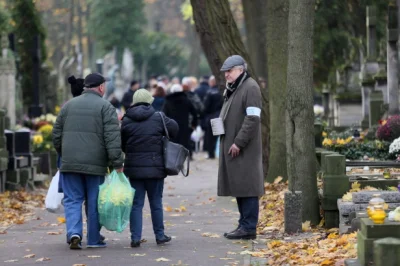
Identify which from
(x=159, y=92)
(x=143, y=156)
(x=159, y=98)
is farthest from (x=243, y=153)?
(x=159, y=98)

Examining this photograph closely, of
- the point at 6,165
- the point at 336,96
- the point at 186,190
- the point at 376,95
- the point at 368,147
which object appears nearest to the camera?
the point at 368,147

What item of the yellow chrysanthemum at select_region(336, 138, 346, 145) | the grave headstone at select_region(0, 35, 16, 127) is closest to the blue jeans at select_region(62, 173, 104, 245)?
the yellow chrysanthemum at select_region(336, 138, 346, 145)

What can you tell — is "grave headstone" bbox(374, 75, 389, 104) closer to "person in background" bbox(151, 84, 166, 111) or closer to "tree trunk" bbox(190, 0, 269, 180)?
"person in background" bbox(151, 84, 166, 111)

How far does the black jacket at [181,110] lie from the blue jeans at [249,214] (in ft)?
45.6

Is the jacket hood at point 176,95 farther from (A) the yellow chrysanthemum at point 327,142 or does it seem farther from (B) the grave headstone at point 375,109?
(A) the yellow chrysanthemum at point 327,142

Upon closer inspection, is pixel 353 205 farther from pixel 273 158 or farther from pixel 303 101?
pixel 273 158

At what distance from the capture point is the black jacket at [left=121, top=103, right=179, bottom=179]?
13.1m

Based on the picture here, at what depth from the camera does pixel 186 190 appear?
2198 cm

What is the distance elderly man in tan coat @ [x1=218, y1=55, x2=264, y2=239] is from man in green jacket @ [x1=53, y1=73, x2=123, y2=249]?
1298 mm

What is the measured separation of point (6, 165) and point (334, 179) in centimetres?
798

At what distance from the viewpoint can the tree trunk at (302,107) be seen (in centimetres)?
1430

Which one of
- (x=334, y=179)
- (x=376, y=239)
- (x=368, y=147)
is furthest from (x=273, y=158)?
(x=376, y=239)

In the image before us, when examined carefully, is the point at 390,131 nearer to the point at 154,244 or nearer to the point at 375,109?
the point at 375,109

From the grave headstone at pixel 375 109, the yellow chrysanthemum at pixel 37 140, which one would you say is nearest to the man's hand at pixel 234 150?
the grave headstone at pixel 375 109
